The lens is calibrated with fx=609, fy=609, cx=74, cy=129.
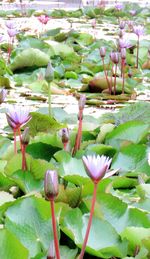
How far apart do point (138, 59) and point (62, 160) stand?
83.4 inches

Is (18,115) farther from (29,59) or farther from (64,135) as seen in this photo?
(29,59)

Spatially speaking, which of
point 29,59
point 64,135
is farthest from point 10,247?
point 29,59

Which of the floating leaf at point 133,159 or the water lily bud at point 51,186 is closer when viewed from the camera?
the water lily bud at point 51,186

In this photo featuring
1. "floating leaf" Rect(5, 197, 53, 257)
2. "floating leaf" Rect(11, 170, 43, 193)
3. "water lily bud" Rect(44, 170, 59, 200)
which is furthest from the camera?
"floating leaf" Rect(11, 170, 43, 193)

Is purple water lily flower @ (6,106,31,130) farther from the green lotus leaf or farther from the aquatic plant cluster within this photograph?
the green lotus leaf

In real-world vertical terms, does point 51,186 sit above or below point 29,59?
above

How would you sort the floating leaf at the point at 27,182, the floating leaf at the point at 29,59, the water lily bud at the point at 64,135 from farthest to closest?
the floating leaf at the point at 29,59
the water lily bud at the point at 64,135
the floating leaf at the point at 27,182

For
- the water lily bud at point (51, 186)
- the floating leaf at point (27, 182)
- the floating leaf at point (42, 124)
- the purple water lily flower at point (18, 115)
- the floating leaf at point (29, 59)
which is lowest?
the floating leaf at point (29, 59)

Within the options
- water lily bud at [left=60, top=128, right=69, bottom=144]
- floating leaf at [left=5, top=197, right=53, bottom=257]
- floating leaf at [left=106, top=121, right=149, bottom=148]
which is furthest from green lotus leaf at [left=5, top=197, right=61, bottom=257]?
floating leaf at [left=106, top=121, right=149, bottom=148]

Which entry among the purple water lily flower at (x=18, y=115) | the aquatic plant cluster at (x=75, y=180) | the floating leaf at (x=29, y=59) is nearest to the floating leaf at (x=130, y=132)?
the aquatic plant cluster at (x=75, y=180)

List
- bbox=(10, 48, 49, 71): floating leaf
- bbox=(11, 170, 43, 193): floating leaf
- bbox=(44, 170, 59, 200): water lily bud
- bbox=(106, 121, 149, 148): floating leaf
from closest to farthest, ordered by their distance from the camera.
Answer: bbox=(44, 170, 59, 200): water lily bud → bbox=(11, 170, 43, 193): floating leaf → bbox=(106, 121, 149, 148): floating leaf → bbox=(10, 48, 49, 71): floating leaf

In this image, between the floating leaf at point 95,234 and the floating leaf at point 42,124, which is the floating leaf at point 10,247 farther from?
the floating leaf at point 42,124

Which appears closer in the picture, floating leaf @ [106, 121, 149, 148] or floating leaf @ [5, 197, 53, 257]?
floating leaf @ [5, 197, 53, 257]

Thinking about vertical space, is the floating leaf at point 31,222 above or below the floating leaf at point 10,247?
below
